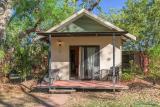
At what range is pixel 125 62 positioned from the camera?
29047mm

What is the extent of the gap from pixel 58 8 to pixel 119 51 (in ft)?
14.9

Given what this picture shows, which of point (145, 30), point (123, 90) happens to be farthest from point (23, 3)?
point (145, 30)

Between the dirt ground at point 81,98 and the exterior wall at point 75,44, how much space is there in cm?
290

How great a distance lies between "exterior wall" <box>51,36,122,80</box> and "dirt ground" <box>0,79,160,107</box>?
9.52ft

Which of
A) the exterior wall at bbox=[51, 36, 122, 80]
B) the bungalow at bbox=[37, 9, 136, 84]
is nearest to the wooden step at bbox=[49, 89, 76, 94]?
the bungalow at bbox=[37, 9, 136, 84]

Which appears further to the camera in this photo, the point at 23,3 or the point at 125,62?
the point at 125,62

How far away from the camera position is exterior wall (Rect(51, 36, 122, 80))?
21.4 metres

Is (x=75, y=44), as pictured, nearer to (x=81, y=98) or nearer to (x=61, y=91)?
(x=61, y=91)

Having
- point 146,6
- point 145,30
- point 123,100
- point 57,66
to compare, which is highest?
point 146,6

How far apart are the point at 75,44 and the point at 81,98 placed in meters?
6.20

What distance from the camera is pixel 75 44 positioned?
70.8 ft

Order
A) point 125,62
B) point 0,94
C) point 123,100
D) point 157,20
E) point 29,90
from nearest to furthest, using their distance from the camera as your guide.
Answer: point 123,100 → point 0,94 → point 29,90 → point 157,20 → point 125,62

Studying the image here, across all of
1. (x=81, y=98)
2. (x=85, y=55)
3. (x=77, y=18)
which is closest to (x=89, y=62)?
(x=85, y=55)

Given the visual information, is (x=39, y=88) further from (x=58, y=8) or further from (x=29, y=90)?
(x=58, y=8)
